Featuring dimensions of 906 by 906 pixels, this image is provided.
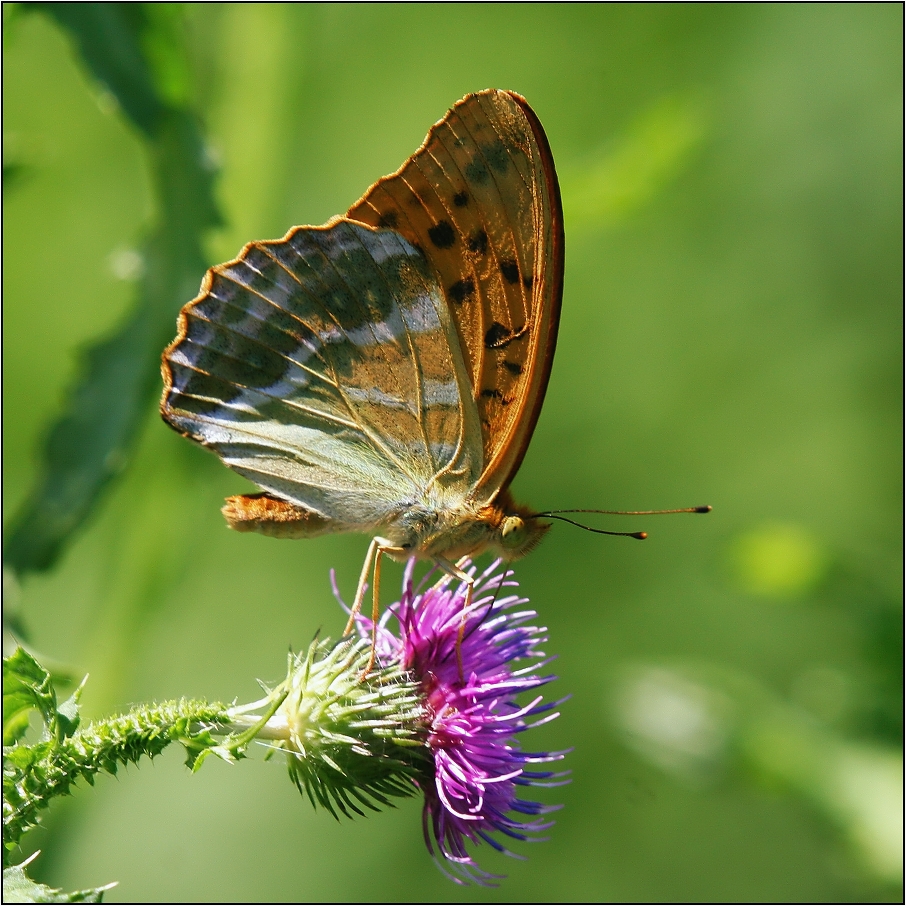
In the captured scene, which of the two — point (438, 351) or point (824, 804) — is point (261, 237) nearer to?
point (438, 351)

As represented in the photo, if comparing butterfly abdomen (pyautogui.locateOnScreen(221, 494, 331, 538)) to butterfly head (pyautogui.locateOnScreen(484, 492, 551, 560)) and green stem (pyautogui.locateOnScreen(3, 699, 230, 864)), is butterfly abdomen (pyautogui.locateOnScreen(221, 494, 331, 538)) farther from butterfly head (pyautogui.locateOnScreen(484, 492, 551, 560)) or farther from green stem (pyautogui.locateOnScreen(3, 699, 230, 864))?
green stem (pyautogui.locateOnScreen(3, 699, 230, 864))

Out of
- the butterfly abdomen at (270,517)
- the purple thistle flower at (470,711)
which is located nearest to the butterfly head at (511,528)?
the purple thistle flower at (470,711)

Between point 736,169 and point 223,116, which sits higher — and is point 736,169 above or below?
below

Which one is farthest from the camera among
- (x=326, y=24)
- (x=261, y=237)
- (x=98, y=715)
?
(x=326, y=24)

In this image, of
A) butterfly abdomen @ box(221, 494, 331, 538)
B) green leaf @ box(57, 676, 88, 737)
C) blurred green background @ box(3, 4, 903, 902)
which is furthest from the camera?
blurred green background @ box(3, 4, 903, 902)

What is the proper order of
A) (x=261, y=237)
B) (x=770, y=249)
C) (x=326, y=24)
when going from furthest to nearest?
1. (x=770, y=249)
2. (x=326, y=24)
3. (x=261, y=237)

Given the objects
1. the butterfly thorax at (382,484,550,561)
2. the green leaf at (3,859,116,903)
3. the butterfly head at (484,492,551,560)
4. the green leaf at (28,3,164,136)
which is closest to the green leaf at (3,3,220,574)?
the green leaf at (28,3,164,136)

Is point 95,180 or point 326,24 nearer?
point 95,180

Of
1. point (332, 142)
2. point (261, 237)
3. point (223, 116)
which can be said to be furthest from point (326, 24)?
point (261, 237)
